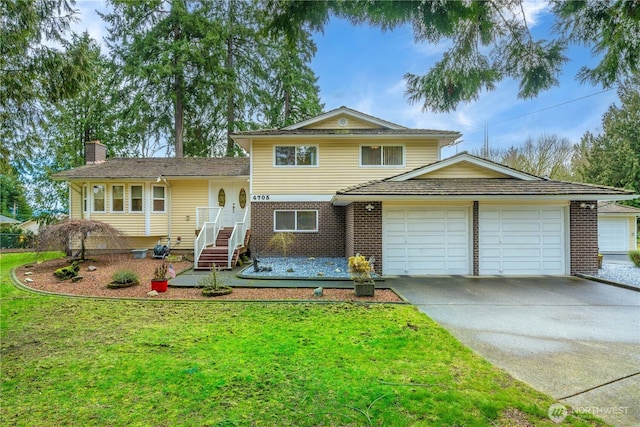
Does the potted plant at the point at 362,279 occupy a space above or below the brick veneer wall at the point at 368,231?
below

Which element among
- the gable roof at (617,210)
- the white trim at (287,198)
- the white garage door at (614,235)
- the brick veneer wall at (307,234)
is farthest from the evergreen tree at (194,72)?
the white garage door at (614,235)

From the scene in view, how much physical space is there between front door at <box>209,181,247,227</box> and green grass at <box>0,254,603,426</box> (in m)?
9.56

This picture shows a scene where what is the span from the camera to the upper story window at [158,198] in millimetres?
15123

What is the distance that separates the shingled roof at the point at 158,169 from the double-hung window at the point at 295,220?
298 centimetres

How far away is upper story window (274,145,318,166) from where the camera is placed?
1386 centimetres

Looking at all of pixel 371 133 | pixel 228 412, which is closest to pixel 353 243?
pixel 371 133

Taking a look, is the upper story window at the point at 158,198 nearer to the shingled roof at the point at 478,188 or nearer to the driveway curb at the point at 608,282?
the shingled roof at the point at 478,188

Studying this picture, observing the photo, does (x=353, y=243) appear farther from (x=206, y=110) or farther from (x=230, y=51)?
(x=230, y=51)

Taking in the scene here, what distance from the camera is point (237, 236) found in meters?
13.3

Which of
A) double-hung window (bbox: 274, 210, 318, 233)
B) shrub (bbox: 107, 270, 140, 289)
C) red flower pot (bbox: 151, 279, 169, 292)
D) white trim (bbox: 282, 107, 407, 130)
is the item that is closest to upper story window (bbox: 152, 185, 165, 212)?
double-hung window (bbox: 274, 210, 318, 233)

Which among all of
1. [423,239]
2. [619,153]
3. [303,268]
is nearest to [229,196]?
[303,268]

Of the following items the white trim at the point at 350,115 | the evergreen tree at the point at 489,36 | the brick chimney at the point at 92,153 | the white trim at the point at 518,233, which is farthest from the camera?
Result: the brick chimney at the point at 92,153

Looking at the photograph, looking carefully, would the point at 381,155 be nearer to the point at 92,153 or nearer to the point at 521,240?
the point at 521,240

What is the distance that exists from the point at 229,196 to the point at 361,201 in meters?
7.87
